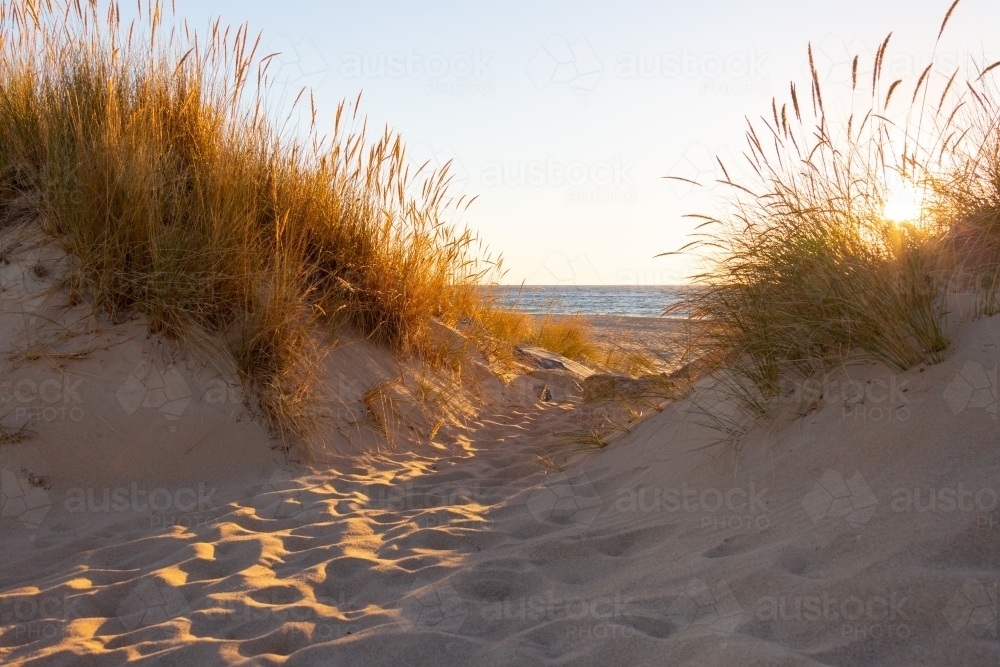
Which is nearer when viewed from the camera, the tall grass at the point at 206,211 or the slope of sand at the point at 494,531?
the slope of sand at the point at 494,531

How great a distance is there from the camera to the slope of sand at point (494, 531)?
5.72 feet

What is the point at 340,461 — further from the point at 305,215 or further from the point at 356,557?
the point at 305,215

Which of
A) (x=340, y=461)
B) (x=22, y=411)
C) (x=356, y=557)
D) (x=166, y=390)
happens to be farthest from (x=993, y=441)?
(x=22, y=411)

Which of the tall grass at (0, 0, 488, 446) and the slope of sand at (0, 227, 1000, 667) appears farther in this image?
the tall grass at (0, 0, 488, 446)

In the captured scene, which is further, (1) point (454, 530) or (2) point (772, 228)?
(2) point (772, 228)

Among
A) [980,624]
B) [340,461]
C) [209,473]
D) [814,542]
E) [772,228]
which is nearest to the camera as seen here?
[980,624]

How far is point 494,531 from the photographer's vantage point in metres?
2.89

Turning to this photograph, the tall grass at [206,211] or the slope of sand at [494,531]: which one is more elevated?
the tall grass at [206,211]

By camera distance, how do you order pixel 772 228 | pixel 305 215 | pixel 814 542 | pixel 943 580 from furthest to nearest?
pixel 305 215, pixel 772 228, pixel 814 542, pixel 943 580

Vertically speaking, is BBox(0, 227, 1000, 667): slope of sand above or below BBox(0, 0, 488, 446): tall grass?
below

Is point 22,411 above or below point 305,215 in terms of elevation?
below

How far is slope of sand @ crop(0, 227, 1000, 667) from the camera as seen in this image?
5.72ft

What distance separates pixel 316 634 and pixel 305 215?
331 cm

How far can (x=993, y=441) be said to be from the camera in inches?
80.3
